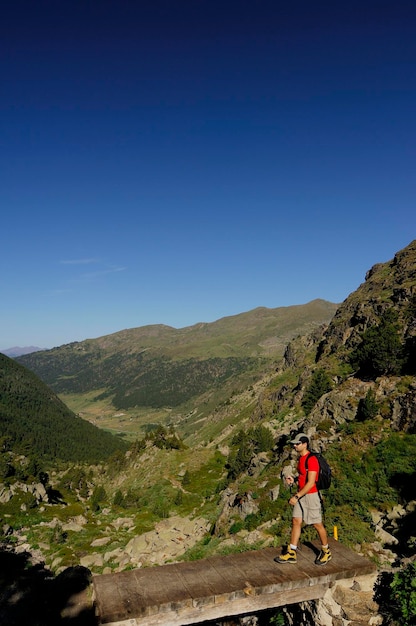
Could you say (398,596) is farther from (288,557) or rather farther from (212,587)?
(212,587)

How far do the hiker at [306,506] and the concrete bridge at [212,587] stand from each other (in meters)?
0.23

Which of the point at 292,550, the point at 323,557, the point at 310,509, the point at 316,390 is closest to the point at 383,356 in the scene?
the point at 316,390

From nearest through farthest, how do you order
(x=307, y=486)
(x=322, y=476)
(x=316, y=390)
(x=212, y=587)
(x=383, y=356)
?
(x=212, y=587) < (x=307, y=486) < (x=322, y=476) < (x=383, y=356) < (x=316, y=390)

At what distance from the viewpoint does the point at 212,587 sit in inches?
330

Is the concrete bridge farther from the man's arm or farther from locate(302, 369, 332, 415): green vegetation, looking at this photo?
locate(302, 369, 332, 415): green vegetation

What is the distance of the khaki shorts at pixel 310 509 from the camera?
970cm

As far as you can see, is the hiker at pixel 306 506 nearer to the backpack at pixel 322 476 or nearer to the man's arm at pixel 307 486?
the man's arm at pixel 307 486

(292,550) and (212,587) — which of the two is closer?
(212,587)

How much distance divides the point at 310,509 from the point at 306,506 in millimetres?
139

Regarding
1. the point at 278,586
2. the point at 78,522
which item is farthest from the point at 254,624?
the point at 78,522

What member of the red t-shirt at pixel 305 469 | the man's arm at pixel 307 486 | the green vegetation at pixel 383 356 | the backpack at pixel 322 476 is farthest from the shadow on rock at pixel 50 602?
the green vegetation at pixel 383 356

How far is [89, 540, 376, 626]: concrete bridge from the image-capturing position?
767cm

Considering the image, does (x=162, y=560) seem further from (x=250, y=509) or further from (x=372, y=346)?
(x=372, y=346)

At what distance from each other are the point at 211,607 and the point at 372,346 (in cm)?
3145
